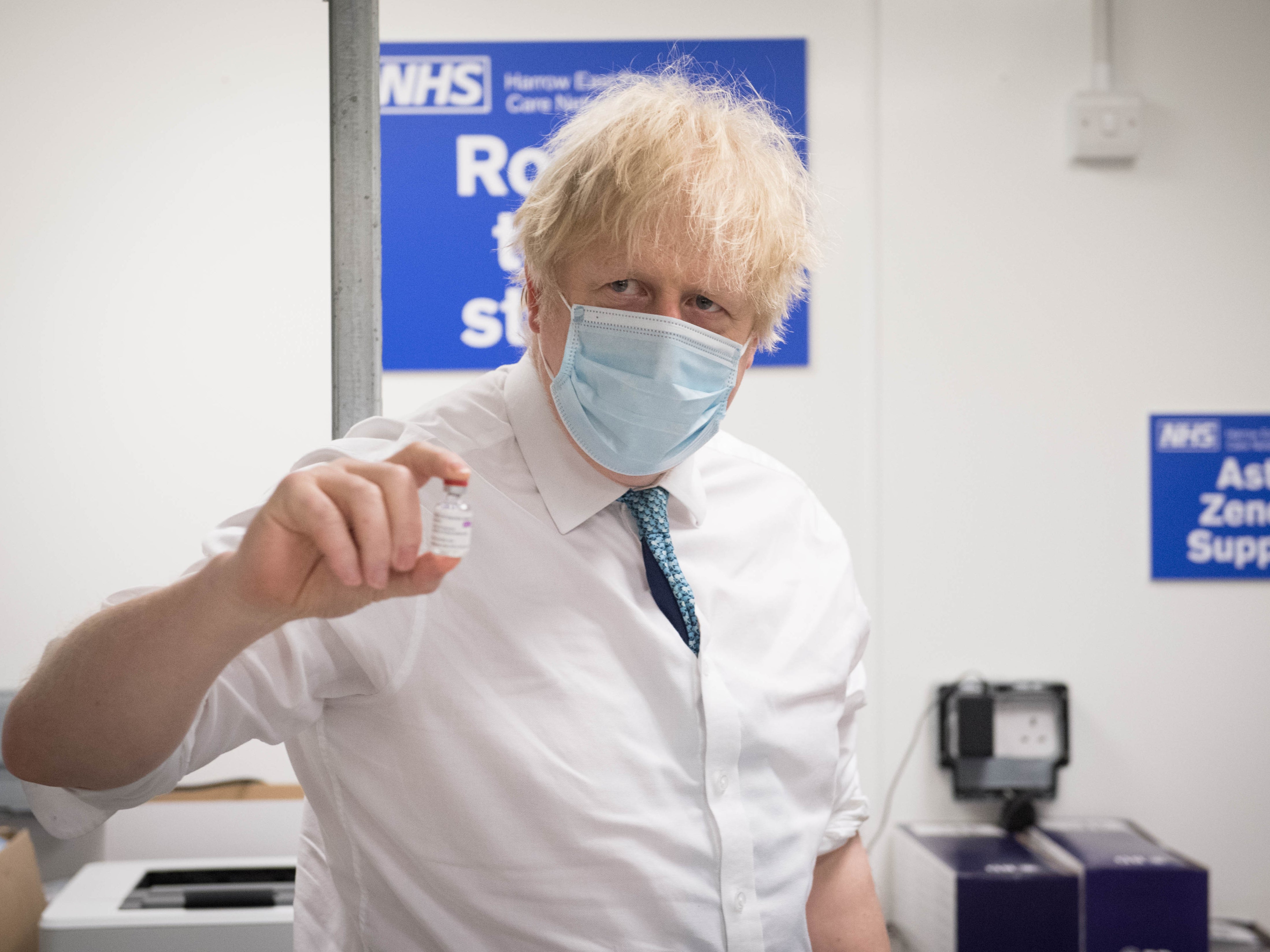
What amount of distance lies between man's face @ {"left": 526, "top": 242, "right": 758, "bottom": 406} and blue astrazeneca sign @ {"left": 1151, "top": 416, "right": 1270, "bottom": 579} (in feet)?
6.11

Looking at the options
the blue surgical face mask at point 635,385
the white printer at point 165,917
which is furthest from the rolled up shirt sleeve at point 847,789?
the white printer at point 165,917

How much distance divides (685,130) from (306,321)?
1.27 meters

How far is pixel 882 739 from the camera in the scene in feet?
7.74

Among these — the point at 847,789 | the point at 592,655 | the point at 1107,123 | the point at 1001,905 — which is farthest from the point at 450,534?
the point at 1107,123

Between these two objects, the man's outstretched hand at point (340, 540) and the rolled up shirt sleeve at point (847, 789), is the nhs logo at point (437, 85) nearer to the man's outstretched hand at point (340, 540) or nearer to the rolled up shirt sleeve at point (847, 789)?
the rolled up shirt sleeve at point (847, 789)

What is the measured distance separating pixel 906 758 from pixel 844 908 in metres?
1.32

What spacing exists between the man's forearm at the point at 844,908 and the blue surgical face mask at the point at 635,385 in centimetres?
56

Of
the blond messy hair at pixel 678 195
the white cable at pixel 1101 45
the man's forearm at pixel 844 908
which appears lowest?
the man's forearm at pixel 844 908

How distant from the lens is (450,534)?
58 centimetres

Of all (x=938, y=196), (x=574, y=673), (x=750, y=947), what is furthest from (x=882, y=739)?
(x=574, y=673)

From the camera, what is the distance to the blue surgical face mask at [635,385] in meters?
0.92

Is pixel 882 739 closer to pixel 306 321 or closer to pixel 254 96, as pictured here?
pixel 306 321

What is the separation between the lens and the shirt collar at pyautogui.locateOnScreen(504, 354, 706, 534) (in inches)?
37.3

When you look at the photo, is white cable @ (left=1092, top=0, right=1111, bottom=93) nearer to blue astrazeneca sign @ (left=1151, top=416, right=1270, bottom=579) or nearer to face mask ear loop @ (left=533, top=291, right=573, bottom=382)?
blue astrazeneca sign @ (left=1151, top=416, right=1270, bottom=579)
